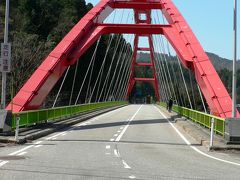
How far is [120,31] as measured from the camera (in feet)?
120

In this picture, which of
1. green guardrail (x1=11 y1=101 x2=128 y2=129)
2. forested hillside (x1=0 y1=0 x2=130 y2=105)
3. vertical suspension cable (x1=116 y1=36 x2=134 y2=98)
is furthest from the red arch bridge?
vertical suspension cable (x1=116 y1=36 x2=134 y2=98)

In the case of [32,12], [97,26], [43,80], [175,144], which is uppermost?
[32,12]

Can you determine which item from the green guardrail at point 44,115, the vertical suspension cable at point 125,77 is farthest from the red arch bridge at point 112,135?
the vertical suspension cable at point 125,77

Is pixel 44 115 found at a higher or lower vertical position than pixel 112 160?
higher

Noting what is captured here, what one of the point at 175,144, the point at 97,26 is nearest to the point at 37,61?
the point at 97,26

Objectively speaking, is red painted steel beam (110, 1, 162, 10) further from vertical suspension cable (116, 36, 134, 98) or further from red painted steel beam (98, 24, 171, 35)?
vertical suspension cable (116, 36, 134, 98)

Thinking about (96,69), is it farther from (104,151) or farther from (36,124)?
(104,151)

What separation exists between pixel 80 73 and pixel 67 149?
56.1 meters

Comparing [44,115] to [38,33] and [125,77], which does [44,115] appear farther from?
[125,77]

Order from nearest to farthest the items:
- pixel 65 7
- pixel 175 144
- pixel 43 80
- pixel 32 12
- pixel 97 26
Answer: pixel 175 144 → pixel 43 80 → pixel 97 26 → pixel 32 12 → pixel 65 7

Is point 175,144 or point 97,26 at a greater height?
point 97,26

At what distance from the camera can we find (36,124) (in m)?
25.0

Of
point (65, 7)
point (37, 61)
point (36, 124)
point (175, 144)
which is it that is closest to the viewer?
point (175, 144)

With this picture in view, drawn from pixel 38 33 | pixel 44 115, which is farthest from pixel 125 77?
pixel 44 115
